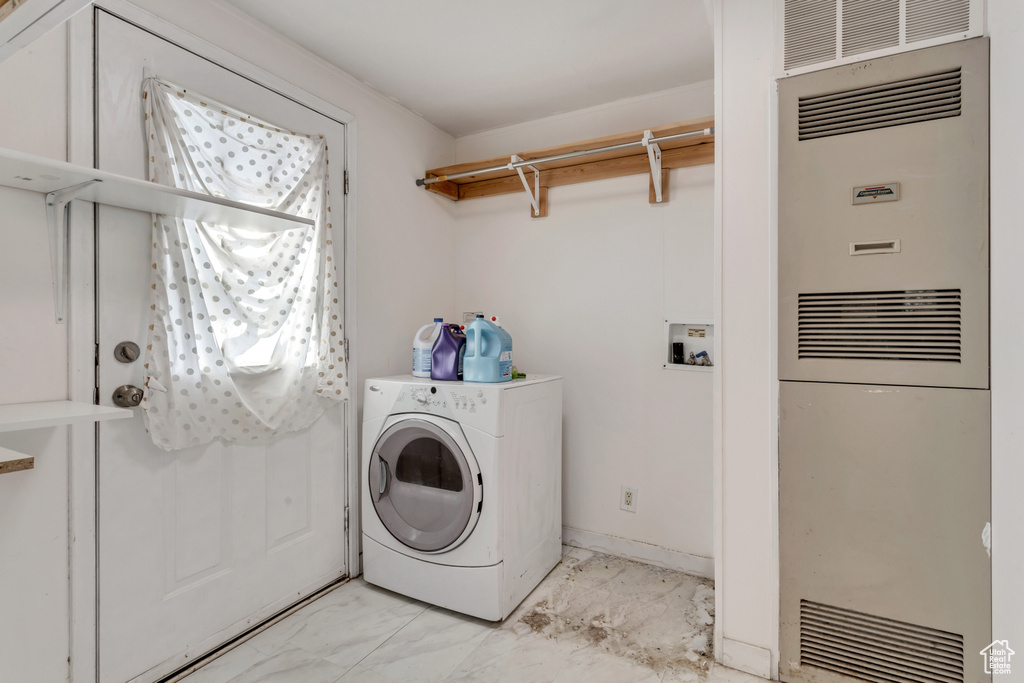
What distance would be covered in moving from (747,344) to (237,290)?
5.93 ft

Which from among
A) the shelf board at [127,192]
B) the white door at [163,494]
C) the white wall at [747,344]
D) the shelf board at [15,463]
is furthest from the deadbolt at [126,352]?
the white wall at [747,344]

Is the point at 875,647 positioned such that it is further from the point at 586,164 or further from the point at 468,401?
the point at 586,164

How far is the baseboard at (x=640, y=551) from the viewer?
93.5 inches

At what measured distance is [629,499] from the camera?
2.56m

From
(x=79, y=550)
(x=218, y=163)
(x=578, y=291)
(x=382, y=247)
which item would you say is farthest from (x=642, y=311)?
(x=79, y=550)

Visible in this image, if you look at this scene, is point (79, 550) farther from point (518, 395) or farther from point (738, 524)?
point (738, 524)

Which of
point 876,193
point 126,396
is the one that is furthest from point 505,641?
point 876,193

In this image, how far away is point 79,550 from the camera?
1.44 meters

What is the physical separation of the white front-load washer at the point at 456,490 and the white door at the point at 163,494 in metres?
0.34

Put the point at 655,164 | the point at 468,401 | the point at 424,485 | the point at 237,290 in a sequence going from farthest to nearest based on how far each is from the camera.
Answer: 1. the point at 655,164
2. the point at 424,485
3. the point at 468,401
4. the point at 237,290

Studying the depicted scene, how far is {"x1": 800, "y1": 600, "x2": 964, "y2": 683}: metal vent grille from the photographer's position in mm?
1393

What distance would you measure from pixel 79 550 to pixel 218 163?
50.9 inches

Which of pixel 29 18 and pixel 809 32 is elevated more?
pixel 809 32
